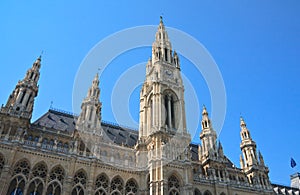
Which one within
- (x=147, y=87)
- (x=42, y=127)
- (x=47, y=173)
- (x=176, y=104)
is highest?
(x=147, y=87)

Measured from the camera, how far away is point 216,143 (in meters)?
46.9

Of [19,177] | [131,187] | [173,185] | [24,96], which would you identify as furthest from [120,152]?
[24,96]

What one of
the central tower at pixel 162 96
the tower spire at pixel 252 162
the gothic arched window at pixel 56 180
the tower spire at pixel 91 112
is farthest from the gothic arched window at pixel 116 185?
the tower spire at pixel 252 162

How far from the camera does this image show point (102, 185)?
31.6 meters

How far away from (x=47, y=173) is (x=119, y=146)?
1169cm

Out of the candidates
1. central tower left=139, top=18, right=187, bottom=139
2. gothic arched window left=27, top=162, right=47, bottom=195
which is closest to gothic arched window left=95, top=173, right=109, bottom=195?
gothic arched window left=27, top=162, right=47, bottom=195

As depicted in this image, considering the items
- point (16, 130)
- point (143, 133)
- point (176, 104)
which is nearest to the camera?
point (16, 130)

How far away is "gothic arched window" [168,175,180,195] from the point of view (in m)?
33.4

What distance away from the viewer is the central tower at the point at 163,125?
3369 centimetres

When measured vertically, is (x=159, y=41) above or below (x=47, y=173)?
above

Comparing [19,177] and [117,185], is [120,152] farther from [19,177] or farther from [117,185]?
[19,177]

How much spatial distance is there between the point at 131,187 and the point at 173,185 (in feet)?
18.6

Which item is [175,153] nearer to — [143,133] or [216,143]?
[143,133]

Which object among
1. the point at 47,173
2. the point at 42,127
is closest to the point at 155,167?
the point at 47,173
